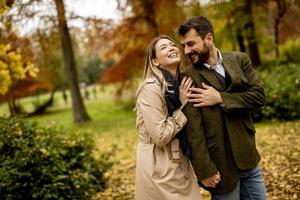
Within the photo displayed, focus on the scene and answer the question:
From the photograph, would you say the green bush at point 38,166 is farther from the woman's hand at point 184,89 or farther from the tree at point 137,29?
the tree at point 137,29

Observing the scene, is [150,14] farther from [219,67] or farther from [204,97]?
[204,97]

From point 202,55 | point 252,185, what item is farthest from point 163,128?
point 252,185

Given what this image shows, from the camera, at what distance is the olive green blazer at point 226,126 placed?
288 cm

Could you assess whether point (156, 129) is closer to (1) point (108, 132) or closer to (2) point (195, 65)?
(2) point (195, 65)

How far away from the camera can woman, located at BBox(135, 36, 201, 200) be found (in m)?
2.92

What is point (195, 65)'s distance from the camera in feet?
10.0

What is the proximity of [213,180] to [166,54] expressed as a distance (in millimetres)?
970

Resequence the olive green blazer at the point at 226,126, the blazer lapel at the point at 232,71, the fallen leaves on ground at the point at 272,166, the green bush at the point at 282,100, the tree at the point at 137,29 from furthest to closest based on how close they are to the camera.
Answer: the tree at the point at 137,29, the green bush at the point at 282,100, the fallen leaves on ground at the point at 272,166, the blazer lapel at the point at 232,71, the olive green blazer at the point at 226,126

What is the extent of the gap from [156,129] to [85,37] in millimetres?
15028

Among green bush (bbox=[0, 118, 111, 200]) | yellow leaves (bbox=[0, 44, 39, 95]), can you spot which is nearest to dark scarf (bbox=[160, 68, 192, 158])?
green bush (bbox=[0, 118, 111, 200])

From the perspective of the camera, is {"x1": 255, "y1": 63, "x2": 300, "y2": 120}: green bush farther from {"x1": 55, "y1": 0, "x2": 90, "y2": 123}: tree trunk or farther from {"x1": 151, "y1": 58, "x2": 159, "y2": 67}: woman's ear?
{"x1": 55, "y1": 0, "x2": 90, "y2": 123}: tree trunk

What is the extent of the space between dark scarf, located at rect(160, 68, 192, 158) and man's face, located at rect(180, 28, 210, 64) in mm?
220

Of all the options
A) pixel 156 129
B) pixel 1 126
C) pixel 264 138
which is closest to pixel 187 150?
pixel 156 129

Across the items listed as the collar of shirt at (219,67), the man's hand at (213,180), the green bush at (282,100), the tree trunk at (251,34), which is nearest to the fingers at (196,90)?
the collar of shirt at (219,67)
